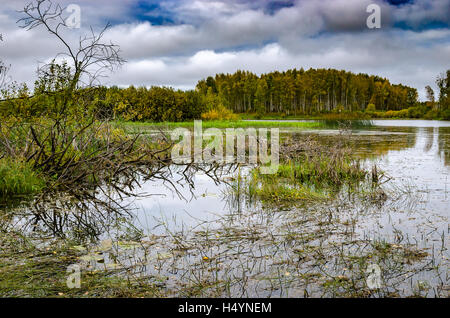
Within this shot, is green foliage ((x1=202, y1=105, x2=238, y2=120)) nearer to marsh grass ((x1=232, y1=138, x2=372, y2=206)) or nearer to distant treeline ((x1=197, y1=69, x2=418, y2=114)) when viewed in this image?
marsh grass ((x1=232, y1=138, x2=372, y2=206))

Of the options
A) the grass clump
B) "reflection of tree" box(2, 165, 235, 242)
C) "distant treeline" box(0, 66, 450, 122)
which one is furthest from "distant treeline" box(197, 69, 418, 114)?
"reflection of tree" box(2, 165, 235, 242)

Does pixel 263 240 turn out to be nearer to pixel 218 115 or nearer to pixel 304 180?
pixel 304 180

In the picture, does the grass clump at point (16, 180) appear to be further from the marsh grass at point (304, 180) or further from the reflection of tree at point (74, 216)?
the marsh grass at point (304, 180)

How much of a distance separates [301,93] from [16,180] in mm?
85465

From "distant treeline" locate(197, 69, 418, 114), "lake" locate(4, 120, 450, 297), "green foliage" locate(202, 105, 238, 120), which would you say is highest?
"distant treeline" locate(197, 69, 418, 114)

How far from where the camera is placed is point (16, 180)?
286 inches

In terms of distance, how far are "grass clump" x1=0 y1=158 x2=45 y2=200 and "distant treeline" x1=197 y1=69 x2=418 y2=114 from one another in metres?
74.7

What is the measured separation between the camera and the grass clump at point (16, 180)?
7246mm

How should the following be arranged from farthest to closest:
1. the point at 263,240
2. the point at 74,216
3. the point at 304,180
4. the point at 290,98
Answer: the point at 290,98
the point at 304,180
the point at 74,216
the point at 263,240

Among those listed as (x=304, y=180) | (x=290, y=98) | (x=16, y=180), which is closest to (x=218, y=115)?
(x=304, y=180)

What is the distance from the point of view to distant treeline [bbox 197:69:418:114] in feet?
282

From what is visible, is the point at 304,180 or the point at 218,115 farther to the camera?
the point at 218,115

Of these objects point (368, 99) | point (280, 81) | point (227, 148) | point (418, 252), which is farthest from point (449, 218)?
point (368, 99)
